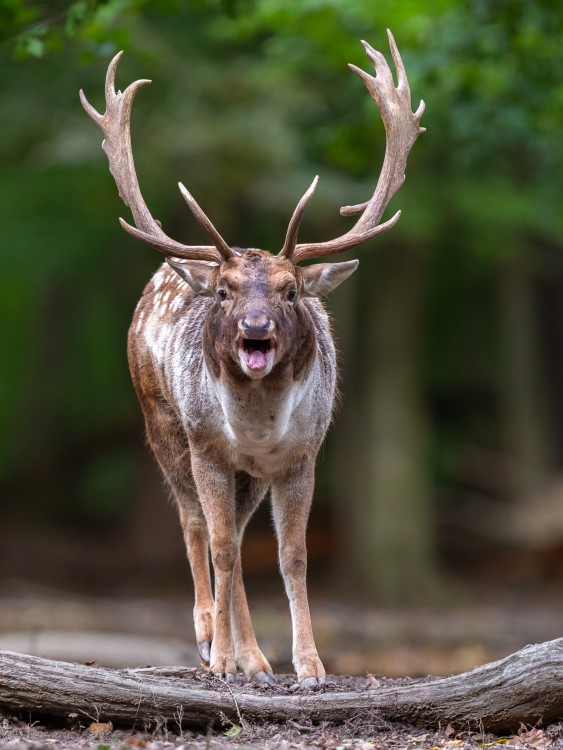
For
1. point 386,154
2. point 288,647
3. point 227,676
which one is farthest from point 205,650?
point 288,647

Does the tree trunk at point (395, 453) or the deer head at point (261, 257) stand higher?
the tree trunk at point (395, 453)

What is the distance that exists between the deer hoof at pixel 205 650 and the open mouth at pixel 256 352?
2.01m

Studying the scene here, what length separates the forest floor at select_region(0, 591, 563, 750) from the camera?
Answer: 6.04 meters

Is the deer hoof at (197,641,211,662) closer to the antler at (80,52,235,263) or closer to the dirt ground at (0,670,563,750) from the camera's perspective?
the dirt ground at (0,670,563,750)

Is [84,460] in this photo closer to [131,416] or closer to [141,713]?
[131,416]

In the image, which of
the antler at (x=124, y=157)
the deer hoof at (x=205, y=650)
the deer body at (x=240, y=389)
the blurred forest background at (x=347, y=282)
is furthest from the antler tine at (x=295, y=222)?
the blurred forest background at (x=347, y=282)

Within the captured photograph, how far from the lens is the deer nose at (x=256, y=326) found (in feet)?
21.7

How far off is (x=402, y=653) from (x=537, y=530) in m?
7.90

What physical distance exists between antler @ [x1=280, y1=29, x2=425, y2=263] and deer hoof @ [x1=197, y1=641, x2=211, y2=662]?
2.42 m

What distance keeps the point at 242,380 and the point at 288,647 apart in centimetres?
615

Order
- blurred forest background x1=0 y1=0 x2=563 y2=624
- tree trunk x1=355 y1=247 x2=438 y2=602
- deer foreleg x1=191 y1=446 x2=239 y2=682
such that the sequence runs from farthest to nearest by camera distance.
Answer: tree trunk x1=355 y1=247 x2=438 y2=602, blurred forest background x1=0 y1=0 x2=563 y2=624, deer foreleg x1=191 y1=446 x2=239 y2=682

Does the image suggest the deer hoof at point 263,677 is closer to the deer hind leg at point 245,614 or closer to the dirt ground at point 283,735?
the deer hind leg at point 245,614

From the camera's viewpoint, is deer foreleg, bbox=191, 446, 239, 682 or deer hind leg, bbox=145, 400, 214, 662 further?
deer hind leg, bbox=145, 400, 214, 662

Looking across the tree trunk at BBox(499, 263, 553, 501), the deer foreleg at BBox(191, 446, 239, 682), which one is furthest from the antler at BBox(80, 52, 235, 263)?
the tree trunk at BBox(499, 263, 553, 501)
